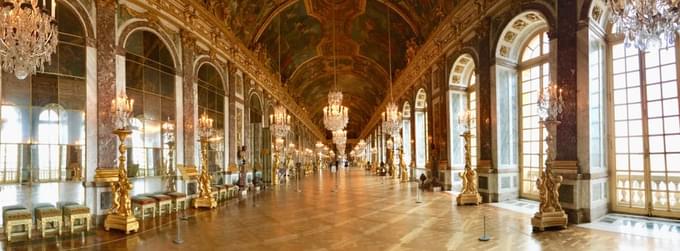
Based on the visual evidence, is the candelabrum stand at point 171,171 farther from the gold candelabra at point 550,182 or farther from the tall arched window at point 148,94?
the gold candelabra at point 550,182

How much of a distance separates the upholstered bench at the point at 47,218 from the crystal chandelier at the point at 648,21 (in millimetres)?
9780

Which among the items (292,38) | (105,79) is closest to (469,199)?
(105,79)

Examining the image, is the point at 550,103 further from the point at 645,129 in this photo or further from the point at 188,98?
the point at 188,98

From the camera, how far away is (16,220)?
6.98 meters

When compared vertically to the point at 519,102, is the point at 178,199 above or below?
below

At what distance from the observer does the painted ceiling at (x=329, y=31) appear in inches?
712

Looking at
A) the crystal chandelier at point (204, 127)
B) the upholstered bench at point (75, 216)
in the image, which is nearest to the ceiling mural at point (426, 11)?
the crystal chandelier at point (204, 127)

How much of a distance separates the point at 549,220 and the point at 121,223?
858 centimetres

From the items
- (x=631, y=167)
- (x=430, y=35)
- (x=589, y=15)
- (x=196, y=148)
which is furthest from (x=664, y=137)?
(x=196, y=148)

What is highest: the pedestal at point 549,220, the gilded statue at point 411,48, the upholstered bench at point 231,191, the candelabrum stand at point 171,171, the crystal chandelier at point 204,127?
the gilded statue at point 411,48

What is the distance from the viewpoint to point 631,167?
333 inches

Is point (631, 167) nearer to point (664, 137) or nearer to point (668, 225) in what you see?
point (664, 137)

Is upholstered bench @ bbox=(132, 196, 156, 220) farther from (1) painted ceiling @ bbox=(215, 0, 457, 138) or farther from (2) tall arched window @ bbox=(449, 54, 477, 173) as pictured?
(2) tall arched window @ bbox=(449, 54, 477, 173)

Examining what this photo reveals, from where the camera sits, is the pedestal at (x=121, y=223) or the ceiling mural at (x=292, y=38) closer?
the pedestal at (x=121, y=223)
